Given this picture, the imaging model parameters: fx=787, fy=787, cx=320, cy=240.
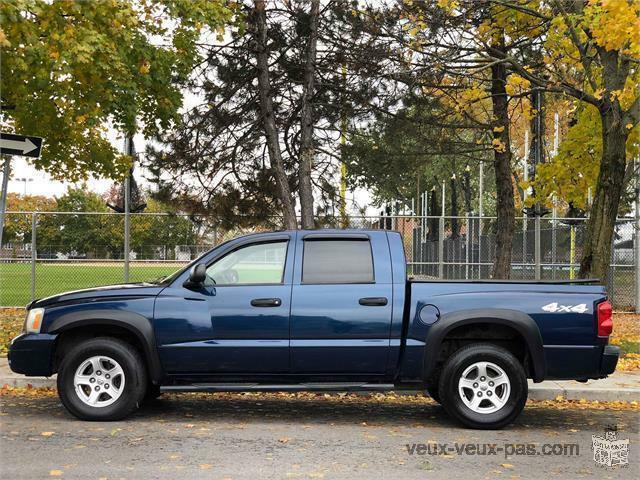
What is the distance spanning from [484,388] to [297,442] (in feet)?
6.38

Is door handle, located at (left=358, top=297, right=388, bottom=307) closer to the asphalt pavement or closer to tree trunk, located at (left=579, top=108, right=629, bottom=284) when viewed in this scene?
the asphalt pavement

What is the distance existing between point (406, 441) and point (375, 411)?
1.62 meters

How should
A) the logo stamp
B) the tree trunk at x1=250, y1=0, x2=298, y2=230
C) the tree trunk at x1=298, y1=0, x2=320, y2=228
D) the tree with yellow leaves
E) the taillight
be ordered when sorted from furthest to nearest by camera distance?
the tree trunk at x1=298, y1=0, x2=320, y2=228
the tree trunk at x1=250, y1=0, x2=298, y2=230
the tree with yellow leaves
the taillight
the logo stamp

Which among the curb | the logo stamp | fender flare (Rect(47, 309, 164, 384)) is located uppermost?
fender flare (Rect(47, 309, 164, 384))

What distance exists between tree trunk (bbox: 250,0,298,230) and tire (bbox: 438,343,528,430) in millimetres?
8029

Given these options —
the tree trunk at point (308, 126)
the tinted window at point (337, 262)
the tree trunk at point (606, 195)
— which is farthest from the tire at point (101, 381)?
the tree trunk at point (308, 126)

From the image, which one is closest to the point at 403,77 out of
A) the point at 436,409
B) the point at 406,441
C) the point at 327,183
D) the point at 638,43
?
the point at 327,183

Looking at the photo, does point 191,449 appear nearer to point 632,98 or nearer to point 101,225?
point 632,98

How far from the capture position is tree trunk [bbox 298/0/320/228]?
15305mm

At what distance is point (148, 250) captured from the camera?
18.7 meters

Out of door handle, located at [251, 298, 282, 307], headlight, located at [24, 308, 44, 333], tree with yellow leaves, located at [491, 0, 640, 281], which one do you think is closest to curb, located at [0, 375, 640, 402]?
door handle, located at [251, 298, 282, 307]

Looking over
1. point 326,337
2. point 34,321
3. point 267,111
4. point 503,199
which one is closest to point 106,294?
point 34,321

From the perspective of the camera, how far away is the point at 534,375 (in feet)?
25.0

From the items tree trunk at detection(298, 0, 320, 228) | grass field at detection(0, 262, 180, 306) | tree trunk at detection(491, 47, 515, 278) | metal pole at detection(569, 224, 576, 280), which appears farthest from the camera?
metal pole at detection(569, 224, 576, 280)
